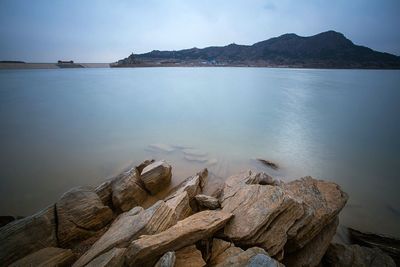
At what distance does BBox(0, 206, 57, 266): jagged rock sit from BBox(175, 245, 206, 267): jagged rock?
263 centimetres

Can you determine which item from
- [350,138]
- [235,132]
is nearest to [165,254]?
[235,132]

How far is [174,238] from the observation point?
3348mm

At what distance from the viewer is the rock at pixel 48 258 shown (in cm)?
358

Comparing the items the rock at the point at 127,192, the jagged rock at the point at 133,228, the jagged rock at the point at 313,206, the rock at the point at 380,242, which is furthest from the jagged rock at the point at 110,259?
the rock at the point at 380,242

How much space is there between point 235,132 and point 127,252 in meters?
11.4

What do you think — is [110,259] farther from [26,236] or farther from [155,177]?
[155,177]

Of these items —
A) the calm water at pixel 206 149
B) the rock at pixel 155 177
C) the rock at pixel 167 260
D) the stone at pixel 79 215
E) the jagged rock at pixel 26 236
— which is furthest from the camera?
the calm water at pixel 206 149

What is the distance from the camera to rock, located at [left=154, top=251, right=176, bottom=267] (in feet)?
9.82

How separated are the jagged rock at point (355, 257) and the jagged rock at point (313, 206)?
Answer: 1.61ft

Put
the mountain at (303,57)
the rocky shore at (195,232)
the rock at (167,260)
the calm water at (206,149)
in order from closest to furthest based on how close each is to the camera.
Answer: the rock at (167,260) → the rocky shore at (195,232) → the calm water at (206,149) → the mountain at (303,57)

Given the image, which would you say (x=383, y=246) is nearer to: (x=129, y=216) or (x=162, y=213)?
(x=162, y=213)

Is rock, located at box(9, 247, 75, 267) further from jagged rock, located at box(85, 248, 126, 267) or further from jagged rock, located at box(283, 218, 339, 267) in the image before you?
jagged rock, located at box(283, 218, 339, 267)

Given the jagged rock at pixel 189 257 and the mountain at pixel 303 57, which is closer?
the jagged rock at pixel 189 257

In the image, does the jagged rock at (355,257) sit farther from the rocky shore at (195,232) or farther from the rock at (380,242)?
the rock at (380,242)
